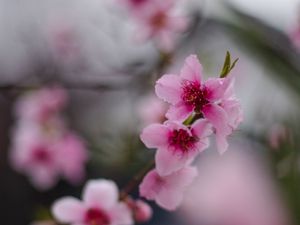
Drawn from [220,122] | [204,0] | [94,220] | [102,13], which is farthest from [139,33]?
[220,122]

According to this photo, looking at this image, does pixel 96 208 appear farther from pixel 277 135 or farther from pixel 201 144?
pixel 277 135

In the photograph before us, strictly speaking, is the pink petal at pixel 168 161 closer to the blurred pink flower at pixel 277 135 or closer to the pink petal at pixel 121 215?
the pink petal at pixel 121 215

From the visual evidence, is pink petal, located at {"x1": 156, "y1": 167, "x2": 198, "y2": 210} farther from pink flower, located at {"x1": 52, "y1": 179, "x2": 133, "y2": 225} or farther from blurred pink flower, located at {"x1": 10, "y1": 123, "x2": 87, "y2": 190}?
blurred pink flower, located at {"x1": 10, "y1": 123, "x2": 87, "y2": 190}

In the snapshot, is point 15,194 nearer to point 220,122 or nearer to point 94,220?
point 94,220

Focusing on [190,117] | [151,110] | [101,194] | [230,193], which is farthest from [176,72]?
[190,117]

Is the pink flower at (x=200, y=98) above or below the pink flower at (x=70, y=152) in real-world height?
below

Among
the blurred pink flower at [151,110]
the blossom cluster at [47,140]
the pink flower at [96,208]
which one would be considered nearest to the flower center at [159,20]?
the blurred pink flower at [151,110]

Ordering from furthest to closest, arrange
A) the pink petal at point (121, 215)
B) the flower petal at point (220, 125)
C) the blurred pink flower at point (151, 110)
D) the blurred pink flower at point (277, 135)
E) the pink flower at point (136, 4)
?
1. the pink flower at point (136, 4)
2. the blurred pink flower at point (151, 110)
3. the blurred pink flower at point (277, 135)
4. the pink petal at point (121, 215)
5. the flower petal at point (220, 125)

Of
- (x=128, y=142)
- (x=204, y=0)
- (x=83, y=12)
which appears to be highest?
(x=83, y=12)
